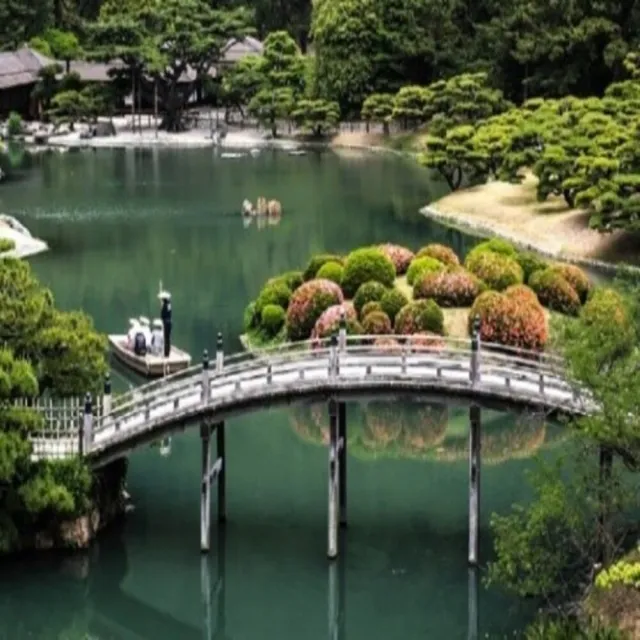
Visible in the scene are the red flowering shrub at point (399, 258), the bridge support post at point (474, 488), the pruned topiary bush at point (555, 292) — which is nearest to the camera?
the bridge support post at point (474, 488)

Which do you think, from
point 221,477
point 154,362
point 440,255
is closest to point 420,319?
point 440,255

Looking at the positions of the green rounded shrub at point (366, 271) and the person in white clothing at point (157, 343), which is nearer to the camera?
the person in white clothing at point (157, 343)

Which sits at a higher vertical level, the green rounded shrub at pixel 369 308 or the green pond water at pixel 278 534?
the green rounded shrub at pixel 369 308

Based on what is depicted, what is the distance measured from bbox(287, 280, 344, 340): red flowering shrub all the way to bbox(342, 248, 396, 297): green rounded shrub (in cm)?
95

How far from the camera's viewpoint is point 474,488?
28.6 metres

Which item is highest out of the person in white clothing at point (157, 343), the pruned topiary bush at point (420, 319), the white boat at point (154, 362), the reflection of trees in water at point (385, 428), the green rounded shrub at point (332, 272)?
the green rounded shrub at point (332, 272)

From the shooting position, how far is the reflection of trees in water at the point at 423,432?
3675 centimetres

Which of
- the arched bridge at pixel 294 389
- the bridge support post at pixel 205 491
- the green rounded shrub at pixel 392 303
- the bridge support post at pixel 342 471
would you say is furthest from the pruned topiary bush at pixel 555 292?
the bridge support post at pixel 205 491

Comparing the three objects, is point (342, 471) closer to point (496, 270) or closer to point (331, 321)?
point (331, 321)

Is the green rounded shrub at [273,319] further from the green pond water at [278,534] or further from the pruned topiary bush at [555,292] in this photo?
the pruned topiary bush at [555,292]

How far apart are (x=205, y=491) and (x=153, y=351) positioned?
14867 mm

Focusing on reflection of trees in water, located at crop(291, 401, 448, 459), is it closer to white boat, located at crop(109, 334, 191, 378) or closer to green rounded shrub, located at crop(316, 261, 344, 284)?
white boat, located at crop(109, 334, 191, 378)

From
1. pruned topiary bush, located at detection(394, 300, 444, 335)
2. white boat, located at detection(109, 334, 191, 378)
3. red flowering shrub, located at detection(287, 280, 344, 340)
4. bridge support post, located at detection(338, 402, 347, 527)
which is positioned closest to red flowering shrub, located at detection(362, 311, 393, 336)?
pruned topiary bush, located at detection(394, 300, 444, 335)

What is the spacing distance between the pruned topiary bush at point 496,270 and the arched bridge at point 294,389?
1405 centimetres
